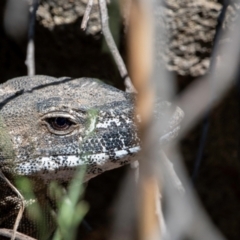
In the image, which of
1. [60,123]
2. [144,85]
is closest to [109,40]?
[60,123]

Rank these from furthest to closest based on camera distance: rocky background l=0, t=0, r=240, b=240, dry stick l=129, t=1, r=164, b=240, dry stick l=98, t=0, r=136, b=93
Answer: rocky background l=0, t=0, r=240, b=240
dry stick l=98, t=0, r=136, b=93
dry stick l=129, t=1, r=164, b=240

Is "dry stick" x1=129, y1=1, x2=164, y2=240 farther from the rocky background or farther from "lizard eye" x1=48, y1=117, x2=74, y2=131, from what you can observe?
the rocky background

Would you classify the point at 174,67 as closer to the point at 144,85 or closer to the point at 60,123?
the point at 60,123

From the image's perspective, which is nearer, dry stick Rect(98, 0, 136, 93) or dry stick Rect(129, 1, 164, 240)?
dry stick Rect(129, 1, 164, 240)

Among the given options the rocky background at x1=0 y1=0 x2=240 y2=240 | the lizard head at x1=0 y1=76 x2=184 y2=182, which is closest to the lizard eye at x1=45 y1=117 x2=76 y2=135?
the lizard head at x1=0 y1=76 x2=184 y2=182

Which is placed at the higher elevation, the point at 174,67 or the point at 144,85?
the point at 144,85

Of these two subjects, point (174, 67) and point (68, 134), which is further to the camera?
point (174, 67)

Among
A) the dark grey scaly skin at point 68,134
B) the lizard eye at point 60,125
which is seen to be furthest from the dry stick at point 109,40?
the lizard eye at point 60,125

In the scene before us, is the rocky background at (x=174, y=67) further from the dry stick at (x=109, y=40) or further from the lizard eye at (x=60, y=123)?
the lizard eye at (x=60, y=123)
